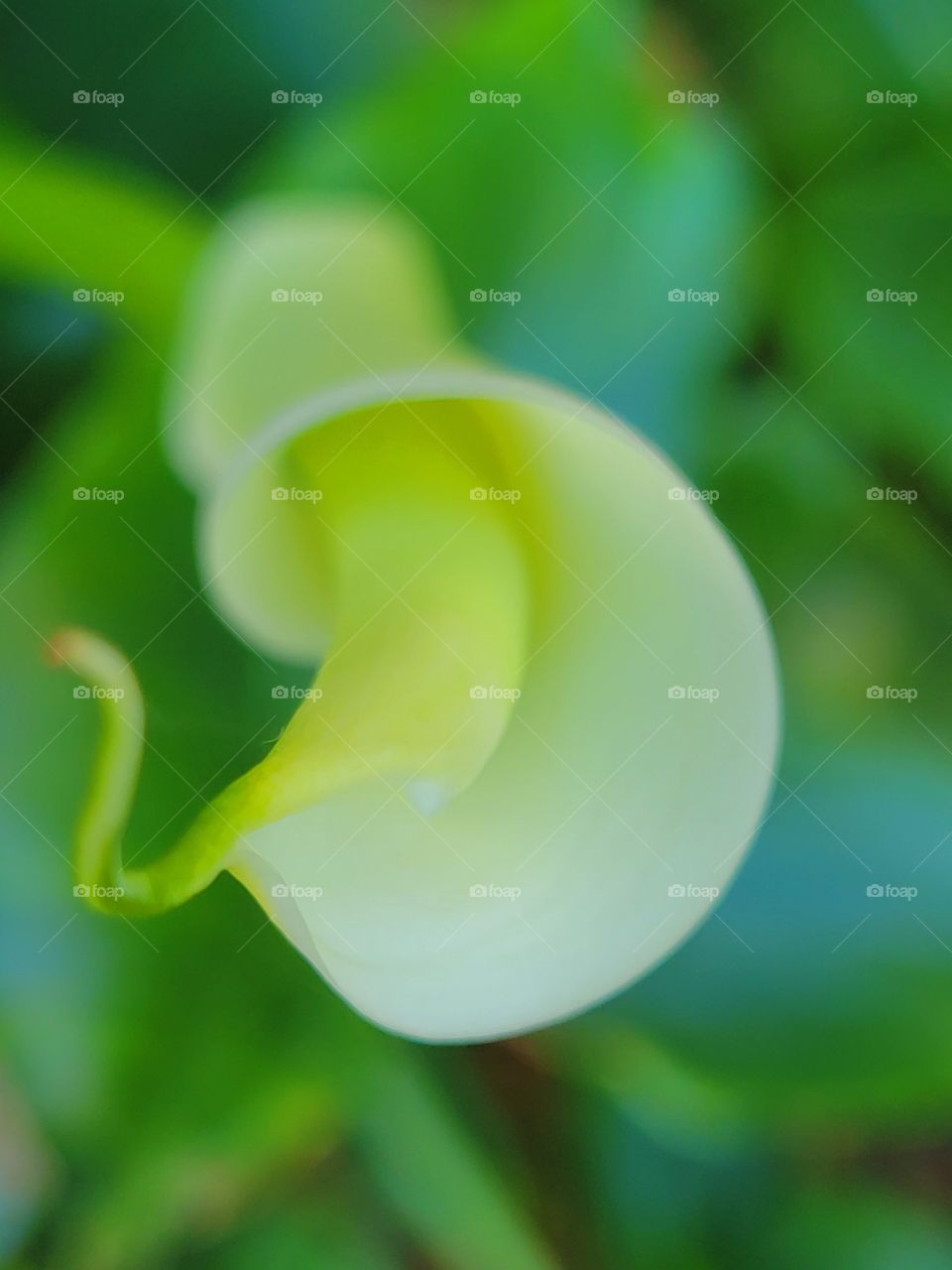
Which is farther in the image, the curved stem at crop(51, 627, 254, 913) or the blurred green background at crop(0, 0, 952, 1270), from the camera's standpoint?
the blurred green background at crop(0, 0, 952, 1270)

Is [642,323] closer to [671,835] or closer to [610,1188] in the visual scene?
[671,835]

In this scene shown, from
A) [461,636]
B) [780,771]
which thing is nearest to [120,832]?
[461,636]

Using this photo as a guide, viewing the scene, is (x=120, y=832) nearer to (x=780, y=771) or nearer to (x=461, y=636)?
(x=461, y=636)

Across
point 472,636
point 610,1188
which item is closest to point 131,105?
point 472,636

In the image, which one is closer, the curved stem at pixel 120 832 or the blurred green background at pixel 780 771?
the curved stem at pixel 120 832
